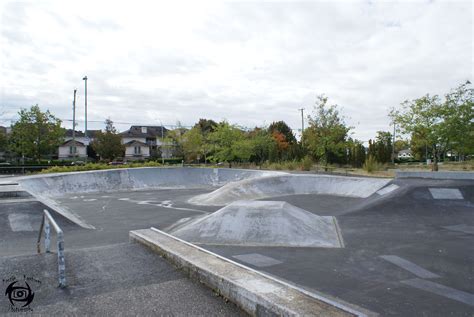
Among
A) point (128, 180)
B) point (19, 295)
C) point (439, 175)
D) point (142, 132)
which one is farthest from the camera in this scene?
point (142, 132)

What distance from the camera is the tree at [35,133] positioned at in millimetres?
41562

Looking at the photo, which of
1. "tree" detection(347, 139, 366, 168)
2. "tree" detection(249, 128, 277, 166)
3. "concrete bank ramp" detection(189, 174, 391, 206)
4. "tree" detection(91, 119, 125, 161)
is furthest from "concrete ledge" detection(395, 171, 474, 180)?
"tree" detection(91, 119, 125, 161)

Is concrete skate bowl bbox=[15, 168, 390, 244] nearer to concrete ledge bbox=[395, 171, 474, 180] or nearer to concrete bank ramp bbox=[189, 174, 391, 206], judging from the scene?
concrete bank ramp bbox=[189, 174, 391, 206]

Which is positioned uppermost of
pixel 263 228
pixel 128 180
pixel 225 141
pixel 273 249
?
pixel 225 141

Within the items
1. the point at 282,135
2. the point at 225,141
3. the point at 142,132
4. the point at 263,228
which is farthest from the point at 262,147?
the point at 142,132

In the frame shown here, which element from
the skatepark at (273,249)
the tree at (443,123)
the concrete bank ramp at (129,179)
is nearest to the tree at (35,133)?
the concrete bank ramp at (129,179)

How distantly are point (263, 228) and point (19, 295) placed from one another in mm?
5584

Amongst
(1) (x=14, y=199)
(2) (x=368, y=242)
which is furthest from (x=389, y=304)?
(1) (x=14, y=199)

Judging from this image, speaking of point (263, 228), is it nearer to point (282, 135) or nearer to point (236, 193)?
point (236, 193)

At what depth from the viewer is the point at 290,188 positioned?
1916 cm

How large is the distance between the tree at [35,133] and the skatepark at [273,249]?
95.3ft

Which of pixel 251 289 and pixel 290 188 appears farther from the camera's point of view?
pixel 290 188

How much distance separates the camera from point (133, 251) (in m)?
6.38

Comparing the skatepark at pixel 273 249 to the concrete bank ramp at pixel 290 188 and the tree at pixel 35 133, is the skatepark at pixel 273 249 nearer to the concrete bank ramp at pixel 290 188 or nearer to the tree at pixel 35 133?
the concrete bank ramp at pixel 290 188
